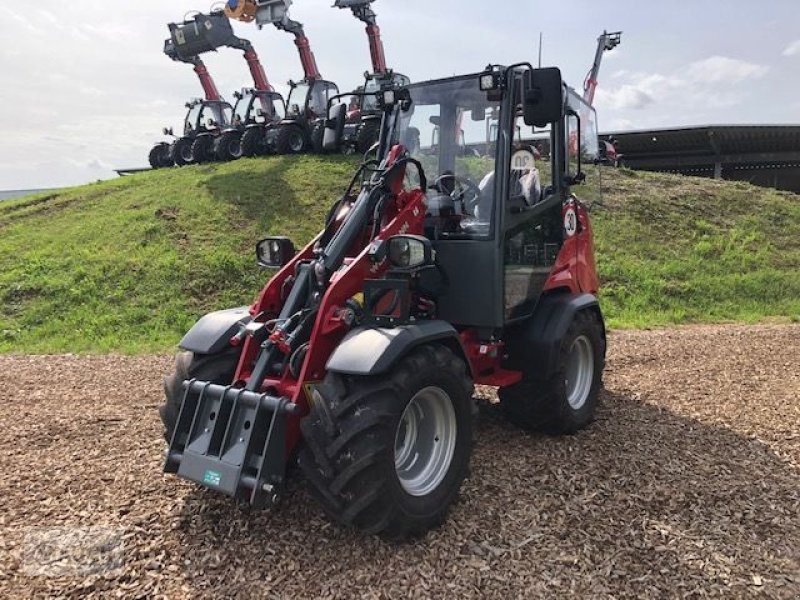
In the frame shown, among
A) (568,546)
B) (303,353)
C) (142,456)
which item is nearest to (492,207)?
(303,353)

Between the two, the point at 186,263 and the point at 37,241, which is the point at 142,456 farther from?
the point at 37,241

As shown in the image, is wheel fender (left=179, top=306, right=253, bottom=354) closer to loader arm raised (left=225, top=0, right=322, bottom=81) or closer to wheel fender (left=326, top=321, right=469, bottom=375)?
wheel fender (left=326, top=321, right=469, bottom=375)

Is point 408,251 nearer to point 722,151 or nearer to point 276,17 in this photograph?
point 276,17

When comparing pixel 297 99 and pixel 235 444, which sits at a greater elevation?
pixel 297 99

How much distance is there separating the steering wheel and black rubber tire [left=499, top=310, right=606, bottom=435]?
4.09 ft

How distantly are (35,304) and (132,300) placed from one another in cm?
167

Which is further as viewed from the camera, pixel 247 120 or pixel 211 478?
pixel 247 120

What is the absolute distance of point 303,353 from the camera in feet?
13.0

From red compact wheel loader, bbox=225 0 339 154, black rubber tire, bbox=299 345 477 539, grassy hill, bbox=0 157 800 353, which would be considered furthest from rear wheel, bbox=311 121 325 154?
black rubber tire, bbox=299 345 477 539

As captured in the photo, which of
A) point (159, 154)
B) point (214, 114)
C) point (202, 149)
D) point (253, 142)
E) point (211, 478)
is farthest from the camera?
point (159, 154)

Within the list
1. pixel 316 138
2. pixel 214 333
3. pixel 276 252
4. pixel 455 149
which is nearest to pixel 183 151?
pixel 316 138

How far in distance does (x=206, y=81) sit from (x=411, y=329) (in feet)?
86.5

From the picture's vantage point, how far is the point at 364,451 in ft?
11.3

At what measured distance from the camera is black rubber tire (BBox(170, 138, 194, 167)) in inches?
978
